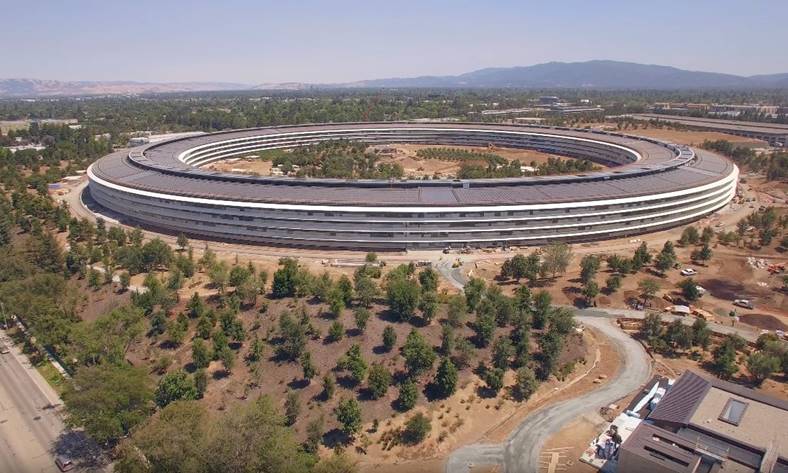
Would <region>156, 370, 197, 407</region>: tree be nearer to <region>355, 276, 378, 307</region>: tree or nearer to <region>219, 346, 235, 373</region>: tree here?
<region>219, 346, 235, 373</region>: tree

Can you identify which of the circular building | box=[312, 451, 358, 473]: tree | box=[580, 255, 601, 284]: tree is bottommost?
box=[312, 451, 358, 473]: tree

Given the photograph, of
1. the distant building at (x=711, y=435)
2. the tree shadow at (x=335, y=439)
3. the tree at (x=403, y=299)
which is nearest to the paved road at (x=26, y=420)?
the tree shadow at (x=335, y=439)

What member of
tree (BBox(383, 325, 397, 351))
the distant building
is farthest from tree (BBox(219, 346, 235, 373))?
the distant building

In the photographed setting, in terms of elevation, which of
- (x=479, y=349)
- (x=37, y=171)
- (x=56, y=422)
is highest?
(x=37, y=171)

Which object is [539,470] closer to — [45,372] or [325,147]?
[45,372]

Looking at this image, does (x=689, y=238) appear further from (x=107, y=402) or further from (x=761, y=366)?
(x=107, y=402)

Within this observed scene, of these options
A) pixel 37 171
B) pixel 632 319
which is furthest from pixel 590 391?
pixel 37 171

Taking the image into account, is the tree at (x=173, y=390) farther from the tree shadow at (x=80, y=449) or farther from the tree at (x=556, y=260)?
the tree at (x=556, y=260)
